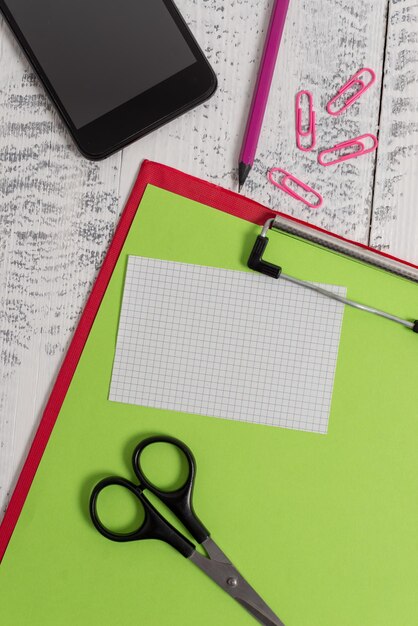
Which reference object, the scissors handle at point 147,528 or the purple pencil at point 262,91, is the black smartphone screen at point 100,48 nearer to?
the purple pencil at point 262,91

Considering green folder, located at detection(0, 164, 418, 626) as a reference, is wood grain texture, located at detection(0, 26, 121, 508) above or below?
above

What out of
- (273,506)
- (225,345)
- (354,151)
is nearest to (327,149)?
(354,151)

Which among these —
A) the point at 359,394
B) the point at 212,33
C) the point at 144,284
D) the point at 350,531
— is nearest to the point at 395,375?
the point at 359,394

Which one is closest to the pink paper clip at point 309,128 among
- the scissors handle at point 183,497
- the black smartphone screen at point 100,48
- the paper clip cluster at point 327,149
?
the paper clip cluster at point 327,149

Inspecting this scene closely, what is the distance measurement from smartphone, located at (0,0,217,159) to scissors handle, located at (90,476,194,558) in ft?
1.08

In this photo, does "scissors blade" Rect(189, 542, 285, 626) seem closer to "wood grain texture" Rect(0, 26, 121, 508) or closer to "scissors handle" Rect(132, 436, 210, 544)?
"scissors handle" Rect(132, 436, 210, 544)

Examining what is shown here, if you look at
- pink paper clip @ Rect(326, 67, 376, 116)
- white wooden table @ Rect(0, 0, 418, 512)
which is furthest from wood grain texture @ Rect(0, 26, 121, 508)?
pink paper clip @ Rect(326, 67, 376, 116)

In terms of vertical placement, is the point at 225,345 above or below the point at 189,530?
above

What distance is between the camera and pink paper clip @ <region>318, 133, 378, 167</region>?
0.71 meters

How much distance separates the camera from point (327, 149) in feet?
2.32

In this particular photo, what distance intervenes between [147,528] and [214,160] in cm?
37

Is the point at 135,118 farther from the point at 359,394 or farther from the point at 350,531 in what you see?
the point at 350,531

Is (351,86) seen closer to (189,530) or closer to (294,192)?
(294,192)

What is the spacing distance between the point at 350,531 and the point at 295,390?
0.49 ft
